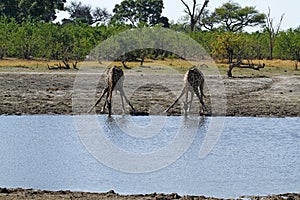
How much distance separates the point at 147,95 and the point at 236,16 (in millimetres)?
47615

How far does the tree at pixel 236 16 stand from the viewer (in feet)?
235

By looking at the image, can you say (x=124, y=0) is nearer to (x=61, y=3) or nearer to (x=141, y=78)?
(x=61, y=3)

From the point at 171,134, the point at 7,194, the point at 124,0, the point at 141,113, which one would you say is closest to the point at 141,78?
the point at 141,113

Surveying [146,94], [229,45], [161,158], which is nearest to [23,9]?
[229,45]

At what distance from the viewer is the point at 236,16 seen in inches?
2817

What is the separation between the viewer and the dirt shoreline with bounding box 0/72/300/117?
2119 centimetres

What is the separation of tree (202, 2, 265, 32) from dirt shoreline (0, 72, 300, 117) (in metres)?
38.0

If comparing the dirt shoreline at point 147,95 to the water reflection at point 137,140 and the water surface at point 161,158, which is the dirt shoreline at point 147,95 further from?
the water reflection at point 137,140

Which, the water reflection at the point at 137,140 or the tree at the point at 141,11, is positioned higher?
the tree at the point at 141,11

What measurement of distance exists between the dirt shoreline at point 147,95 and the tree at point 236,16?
125 ft

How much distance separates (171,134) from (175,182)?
18.5ft

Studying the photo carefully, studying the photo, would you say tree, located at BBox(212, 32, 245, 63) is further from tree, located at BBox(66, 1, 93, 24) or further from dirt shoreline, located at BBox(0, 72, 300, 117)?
tree, located at BBox(66, 1, 93, 24)

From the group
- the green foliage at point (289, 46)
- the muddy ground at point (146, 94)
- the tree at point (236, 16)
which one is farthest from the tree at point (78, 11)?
the muddy ground at point (146, 94)

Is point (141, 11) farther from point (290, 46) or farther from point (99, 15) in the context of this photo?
point (290, 46)
